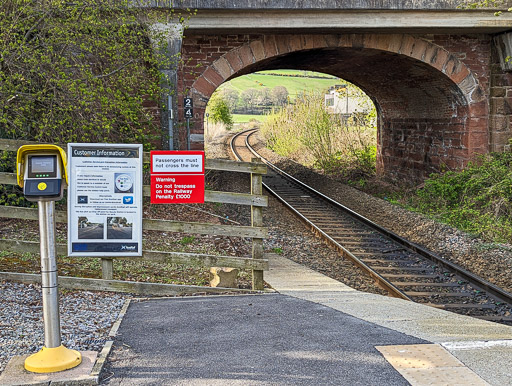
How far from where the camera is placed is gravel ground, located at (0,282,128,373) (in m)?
4.73

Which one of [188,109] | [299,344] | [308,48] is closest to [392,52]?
[308,48]

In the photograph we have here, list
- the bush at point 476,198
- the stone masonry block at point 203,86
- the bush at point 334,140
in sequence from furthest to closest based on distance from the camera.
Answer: the bush at point 334,140 → the stone masonry block at point 203,86 → the bush at point 476,198

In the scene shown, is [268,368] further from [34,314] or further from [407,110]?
[407,110]

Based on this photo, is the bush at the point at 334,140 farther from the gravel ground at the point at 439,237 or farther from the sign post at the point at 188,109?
the sign post at the point at 188,109

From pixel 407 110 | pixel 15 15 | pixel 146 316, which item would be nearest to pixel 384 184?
pixel 407 110

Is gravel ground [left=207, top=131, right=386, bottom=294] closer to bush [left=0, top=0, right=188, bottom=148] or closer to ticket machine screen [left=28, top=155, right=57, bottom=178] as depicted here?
bush [left=0, top=0, right=188, bottom=148]

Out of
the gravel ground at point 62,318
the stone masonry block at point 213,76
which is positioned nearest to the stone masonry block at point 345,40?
the stone masonry block at point 213,76

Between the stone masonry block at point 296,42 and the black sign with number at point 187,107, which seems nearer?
the black sign with number at point 187,107

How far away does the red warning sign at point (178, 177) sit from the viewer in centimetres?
650

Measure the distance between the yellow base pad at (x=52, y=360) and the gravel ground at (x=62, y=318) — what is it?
287 mm

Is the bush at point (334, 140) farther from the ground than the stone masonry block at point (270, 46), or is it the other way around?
the stone masonry block at point (270, 46)

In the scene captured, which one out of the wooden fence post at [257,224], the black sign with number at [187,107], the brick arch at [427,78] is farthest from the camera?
the brick arch at [427,78]

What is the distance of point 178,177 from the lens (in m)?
6.57

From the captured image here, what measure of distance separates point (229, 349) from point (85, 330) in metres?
1.30
